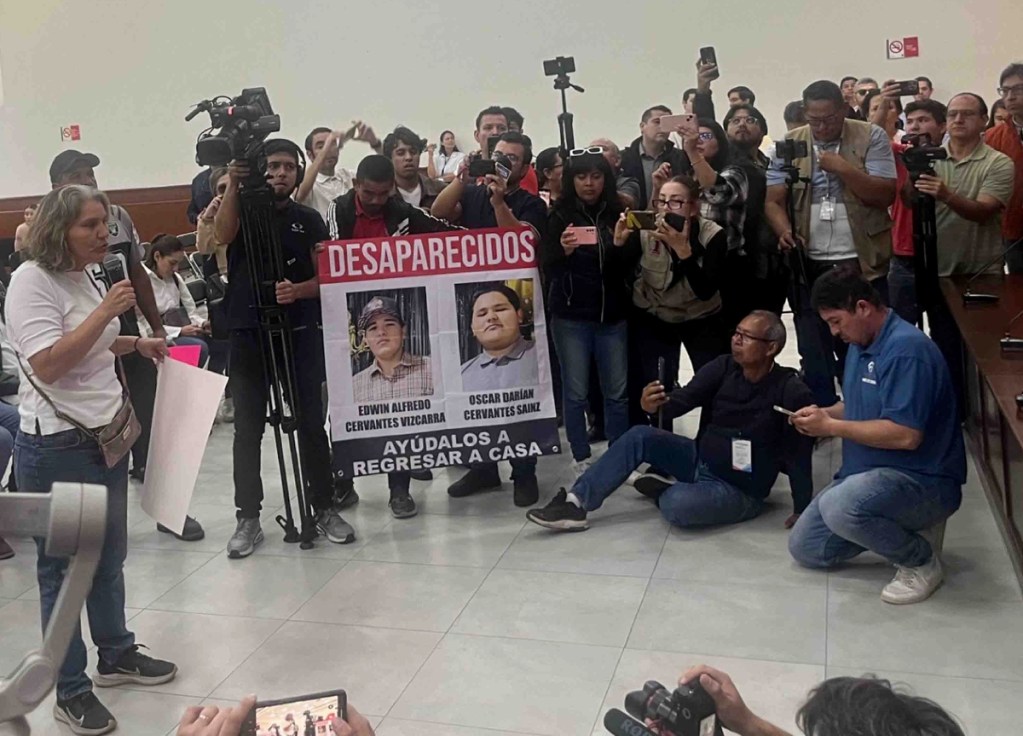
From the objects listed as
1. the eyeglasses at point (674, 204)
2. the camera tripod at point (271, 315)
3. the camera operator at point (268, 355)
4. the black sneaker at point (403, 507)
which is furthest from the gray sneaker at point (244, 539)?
the eyeglasses at point (674, 204)

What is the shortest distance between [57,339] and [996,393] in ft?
8.41

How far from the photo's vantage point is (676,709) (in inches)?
54.1

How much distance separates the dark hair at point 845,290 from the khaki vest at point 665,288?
42.1 inches

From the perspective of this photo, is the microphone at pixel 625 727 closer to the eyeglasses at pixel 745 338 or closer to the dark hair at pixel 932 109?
the eyeglasses at pixel 745 338

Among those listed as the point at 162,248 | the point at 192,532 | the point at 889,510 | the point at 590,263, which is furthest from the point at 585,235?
the point at 162,248

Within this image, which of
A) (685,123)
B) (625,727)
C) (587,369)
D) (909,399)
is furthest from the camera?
(685,123)

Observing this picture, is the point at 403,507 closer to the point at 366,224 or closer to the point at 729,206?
the point at 366,224

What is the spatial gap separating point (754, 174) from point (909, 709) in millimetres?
3488

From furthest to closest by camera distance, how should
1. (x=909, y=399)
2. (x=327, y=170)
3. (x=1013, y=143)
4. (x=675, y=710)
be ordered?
(x=327, y=170) → (x=1013, y=143) → (x=909, y=399) → (x=675, y=710)

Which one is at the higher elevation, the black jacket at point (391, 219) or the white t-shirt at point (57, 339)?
the black jacket at point (391, 219)

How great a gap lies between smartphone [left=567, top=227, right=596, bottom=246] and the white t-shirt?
1.93m

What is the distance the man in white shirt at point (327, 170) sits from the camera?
496 cm

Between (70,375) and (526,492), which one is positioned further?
(526,492)

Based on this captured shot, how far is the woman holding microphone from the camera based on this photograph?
263cm
